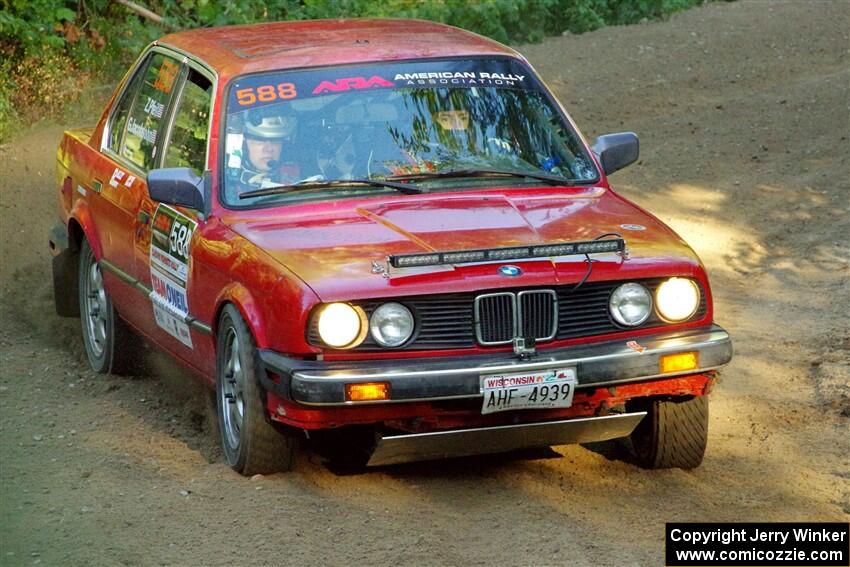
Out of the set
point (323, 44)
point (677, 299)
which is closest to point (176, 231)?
point (323, 44)

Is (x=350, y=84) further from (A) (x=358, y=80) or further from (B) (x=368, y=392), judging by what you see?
(B) (x=368, y=392)

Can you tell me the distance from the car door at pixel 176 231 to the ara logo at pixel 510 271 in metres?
1.52

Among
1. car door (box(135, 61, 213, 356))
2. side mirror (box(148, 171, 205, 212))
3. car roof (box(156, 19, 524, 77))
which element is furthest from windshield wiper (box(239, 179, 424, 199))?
car roof (box(156, 19, 524, 77))

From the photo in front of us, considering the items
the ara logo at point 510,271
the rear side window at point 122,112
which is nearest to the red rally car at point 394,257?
the ara logo at point 510,271

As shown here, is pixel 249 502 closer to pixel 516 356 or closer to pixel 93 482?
pixel 93 482

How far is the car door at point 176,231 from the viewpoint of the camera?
6.58 meters

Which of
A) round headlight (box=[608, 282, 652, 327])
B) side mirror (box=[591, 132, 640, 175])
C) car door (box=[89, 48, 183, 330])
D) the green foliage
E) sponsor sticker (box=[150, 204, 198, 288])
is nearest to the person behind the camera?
round headlight (box=[608, 282, 652, 327])

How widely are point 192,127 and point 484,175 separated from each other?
1.42 meters

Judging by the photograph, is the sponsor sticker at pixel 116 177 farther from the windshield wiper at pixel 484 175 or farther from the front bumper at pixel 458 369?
the front bumper at pixel 458 369

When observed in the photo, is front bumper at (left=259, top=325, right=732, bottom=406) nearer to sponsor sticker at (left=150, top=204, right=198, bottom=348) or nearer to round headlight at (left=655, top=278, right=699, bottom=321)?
round headlight at (left=655, top=278, right=699, bottom=321)

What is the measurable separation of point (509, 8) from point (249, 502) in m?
11.7

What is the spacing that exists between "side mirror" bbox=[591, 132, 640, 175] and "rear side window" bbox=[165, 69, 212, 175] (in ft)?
5.98

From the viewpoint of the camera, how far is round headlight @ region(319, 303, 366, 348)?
5449mm

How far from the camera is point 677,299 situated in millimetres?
5805
